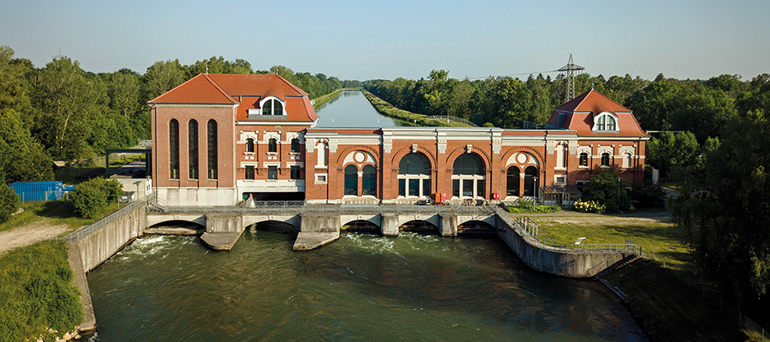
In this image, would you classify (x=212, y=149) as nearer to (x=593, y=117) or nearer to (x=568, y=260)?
(x=568, y=260)

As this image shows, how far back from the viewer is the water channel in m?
26.4

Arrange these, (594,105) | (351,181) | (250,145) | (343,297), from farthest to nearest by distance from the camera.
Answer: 1. (594,105)
2. (250,145)
3. (351,181)
4. (343,297)

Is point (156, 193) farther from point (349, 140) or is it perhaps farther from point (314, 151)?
point (349, 140)

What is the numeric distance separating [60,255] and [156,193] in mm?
16304

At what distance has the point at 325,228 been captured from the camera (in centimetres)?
4241

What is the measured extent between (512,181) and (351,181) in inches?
569

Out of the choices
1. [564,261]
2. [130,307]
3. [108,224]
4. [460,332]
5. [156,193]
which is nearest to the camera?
[460,332]

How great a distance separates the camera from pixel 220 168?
46.3 metres

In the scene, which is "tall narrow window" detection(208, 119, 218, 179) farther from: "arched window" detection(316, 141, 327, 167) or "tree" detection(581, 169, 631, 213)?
"tree" detection(581, 169, 631, 213)

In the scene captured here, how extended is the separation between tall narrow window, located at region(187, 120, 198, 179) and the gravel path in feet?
37.8

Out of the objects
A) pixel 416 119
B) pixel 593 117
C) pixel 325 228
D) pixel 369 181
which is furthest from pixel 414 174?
pixel 416 119

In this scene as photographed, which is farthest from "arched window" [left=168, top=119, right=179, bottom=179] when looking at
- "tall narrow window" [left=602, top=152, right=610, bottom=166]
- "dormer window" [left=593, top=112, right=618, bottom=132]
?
"tall narrow window" [left=602, top=152, right=610, bottom=166]

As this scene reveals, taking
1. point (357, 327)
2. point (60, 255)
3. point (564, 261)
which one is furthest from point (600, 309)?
point (60, 255)

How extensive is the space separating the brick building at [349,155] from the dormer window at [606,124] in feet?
0.30
